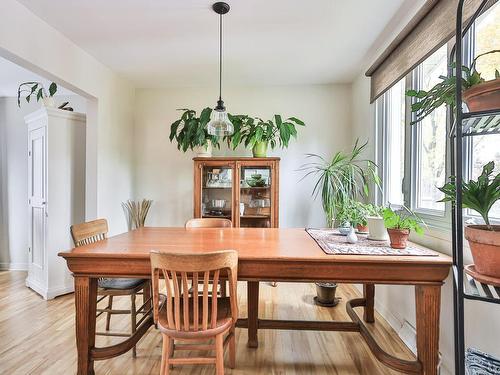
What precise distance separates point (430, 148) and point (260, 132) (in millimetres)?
1741

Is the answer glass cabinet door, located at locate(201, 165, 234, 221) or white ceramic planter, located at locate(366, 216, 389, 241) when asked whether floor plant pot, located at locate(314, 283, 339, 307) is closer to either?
white ceramic planter, located at locate(366, 216, 389, 241)

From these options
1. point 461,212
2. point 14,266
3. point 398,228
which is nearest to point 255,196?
point 398,228

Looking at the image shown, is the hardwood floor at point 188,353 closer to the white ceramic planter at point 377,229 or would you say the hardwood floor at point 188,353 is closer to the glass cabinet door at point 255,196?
the white ceramic planter at point 377,229

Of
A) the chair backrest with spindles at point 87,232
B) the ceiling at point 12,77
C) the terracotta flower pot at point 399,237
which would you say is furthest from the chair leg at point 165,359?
the ceiling at point 12,77

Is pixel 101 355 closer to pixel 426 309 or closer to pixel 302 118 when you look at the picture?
pixel 426 309

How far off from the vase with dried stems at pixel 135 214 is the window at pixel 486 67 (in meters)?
3.41

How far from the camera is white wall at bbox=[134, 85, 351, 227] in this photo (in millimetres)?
3672

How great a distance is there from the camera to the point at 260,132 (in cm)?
321

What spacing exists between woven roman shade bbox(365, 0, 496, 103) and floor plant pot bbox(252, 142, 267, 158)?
1.35 meters

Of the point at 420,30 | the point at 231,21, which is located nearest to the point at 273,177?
the point at 231,21

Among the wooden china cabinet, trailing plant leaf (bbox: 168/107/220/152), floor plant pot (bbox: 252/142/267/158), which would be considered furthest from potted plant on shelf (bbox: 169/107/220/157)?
floor plant pot (bbox: 252/142/267/158)

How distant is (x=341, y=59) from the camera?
2.94 metres

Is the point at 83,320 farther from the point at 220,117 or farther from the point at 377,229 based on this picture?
the point at 377,229

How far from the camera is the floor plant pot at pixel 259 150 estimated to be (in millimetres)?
3319
